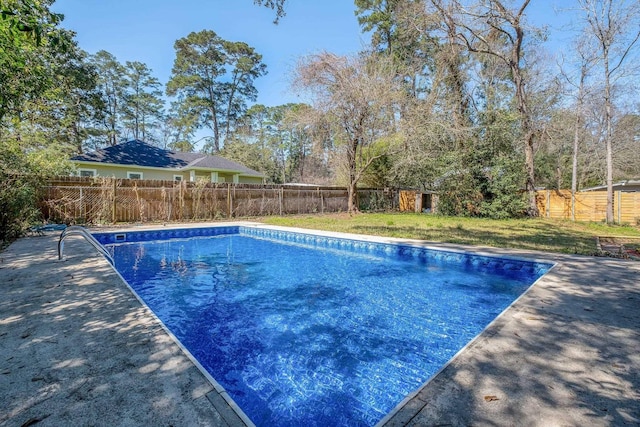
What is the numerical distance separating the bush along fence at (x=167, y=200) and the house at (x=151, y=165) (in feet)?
5.11

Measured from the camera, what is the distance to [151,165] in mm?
17938

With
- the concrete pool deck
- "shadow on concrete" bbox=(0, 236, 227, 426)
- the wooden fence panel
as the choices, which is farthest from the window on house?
the wooden fence panel

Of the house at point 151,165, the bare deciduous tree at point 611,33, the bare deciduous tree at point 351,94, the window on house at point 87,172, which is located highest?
the bare deciduous tree at point 611,33

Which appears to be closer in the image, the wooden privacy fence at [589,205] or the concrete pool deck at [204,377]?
the concrete pool deck at [204,377]

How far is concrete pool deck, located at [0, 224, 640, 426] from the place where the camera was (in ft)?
5.56

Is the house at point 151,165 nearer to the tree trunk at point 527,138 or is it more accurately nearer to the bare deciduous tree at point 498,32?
the bare deciduous tree at point 498,32

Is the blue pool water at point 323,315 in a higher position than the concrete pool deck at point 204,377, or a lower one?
lower

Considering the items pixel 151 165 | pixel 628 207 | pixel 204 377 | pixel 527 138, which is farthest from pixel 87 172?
pixel 628 207

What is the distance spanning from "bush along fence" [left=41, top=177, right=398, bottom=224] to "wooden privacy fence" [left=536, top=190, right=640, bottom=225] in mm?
11359

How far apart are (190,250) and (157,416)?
7518 mm

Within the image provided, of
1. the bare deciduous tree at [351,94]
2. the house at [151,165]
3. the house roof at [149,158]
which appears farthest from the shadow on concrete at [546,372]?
the house roof at [149,158]

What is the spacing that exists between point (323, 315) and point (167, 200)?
431 inches

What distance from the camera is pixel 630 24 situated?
12.7 m

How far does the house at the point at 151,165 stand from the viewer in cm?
1606
